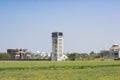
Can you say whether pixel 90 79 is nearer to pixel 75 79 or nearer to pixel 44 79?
pixel 75 79

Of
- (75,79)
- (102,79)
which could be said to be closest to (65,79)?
(75,79)

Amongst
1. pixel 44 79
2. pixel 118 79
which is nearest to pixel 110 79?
pixel 118 79

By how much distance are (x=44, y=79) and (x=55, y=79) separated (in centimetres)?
93

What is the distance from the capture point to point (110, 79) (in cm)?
3059

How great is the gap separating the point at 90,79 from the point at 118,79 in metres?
2.27

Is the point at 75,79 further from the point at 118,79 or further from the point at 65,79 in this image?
the point at 118,79

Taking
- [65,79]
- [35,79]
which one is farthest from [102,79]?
[35,79]

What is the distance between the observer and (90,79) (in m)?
31.2

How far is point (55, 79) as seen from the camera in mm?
31781

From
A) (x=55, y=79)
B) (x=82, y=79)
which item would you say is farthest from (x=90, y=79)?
(x=55, y=79)

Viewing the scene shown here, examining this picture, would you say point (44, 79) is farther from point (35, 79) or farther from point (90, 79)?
point (90, 79)

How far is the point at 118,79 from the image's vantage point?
100ft

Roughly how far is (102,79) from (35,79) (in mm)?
5474

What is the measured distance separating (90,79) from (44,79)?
376 cm
